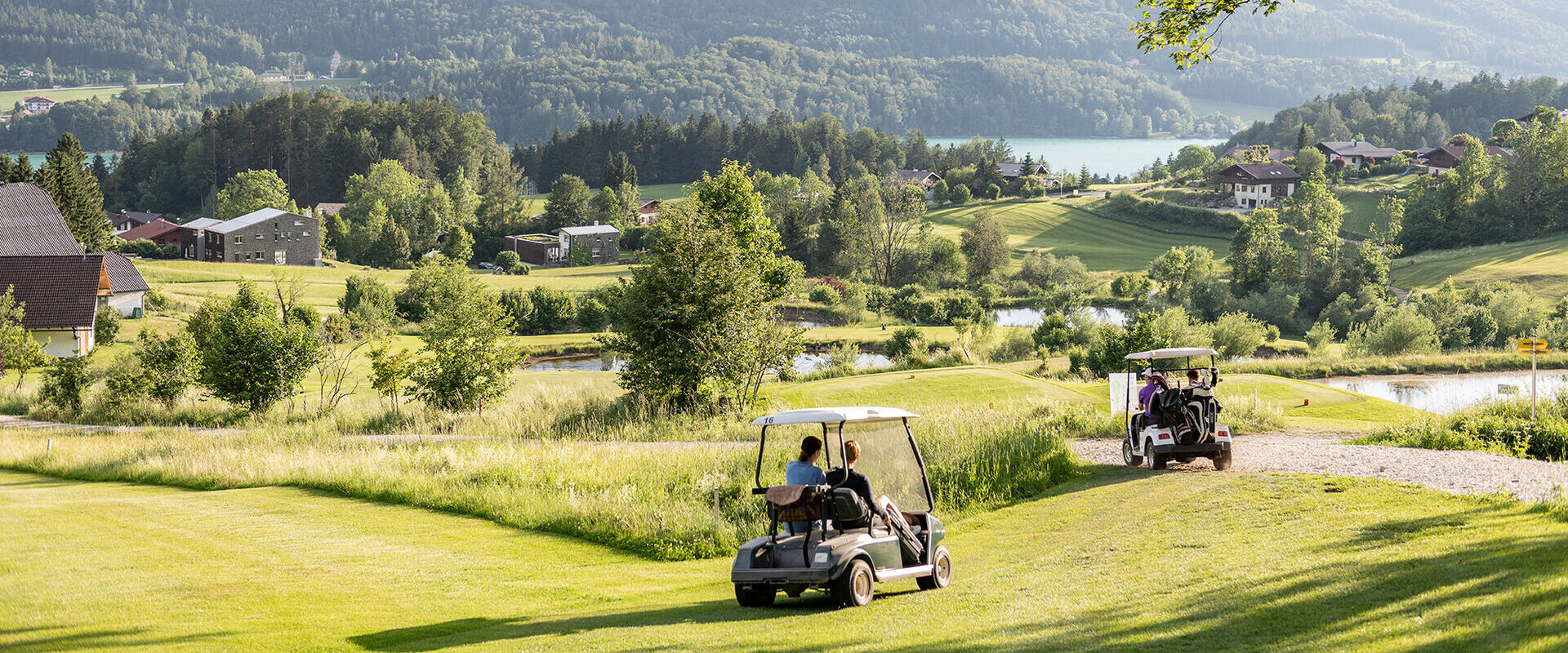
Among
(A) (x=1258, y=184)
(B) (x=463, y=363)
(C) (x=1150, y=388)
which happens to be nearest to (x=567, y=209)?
(A) (x=1258, y=184)

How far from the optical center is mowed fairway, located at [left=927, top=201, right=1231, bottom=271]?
106938mm

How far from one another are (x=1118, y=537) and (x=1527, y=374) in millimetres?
40343

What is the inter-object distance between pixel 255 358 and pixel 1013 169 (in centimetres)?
13754

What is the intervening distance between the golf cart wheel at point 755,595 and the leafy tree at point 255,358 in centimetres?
2473

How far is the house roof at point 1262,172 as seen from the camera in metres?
126

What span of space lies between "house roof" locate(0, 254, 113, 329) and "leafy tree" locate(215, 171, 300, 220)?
85.3 m

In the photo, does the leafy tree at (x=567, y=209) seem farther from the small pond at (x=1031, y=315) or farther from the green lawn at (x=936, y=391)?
the green lawn at (x=936, y=391)

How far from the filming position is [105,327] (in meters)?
52.0

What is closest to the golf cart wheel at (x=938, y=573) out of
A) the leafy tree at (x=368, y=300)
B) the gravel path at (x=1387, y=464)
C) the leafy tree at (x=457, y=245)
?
the gravel path at (x=1387, y=464)

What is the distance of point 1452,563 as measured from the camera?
8547mm

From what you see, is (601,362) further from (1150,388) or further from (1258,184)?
(1258,184)

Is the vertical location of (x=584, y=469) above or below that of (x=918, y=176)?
below

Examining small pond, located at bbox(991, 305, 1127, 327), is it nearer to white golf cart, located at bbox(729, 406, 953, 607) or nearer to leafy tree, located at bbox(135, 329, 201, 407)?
leafy tree, located at bbox(135, 329, 201, 407)

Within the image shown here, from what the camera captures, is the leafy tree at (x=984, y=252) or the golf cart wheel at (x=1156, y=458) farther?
the leafy tree at (x=984, y=252)
